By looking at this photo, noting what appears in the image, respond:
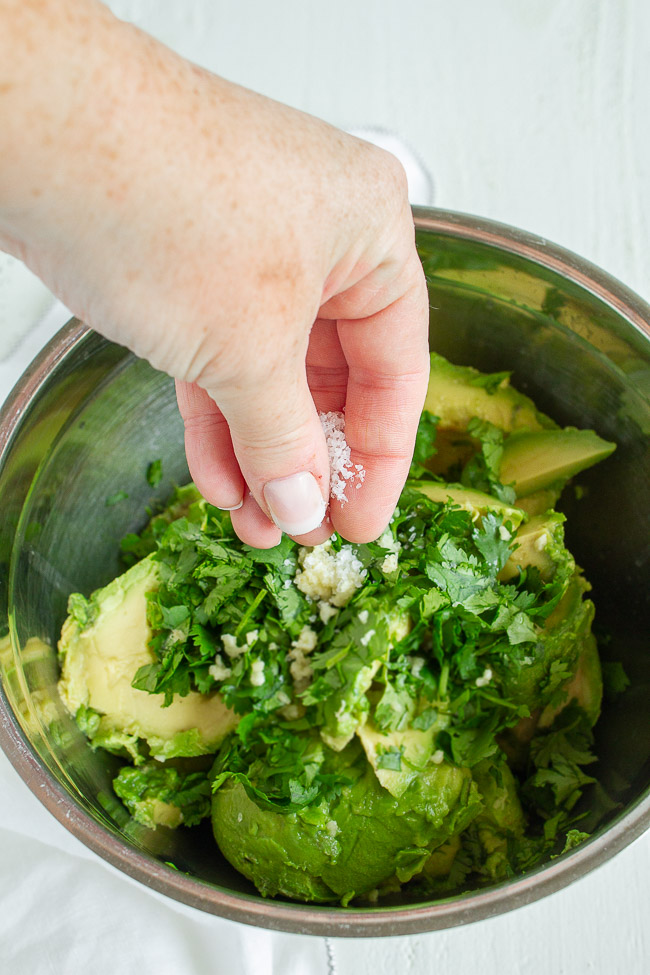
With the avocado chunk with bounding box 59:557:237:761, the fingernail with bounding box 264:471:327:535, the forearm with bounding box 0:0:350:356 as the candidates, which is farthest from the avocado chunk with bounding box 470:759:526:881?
the forearm with bounding box 0:0:350:356

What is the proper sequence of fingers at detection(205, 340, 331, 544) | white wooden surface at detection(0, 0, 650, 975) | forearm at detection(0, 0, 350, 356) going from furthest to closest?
white wooden surface at detection(0, 0, 650, 975) → fingers at detection(205, 340, 331, 544) → forearm at detection(0, 0, 350, 356)

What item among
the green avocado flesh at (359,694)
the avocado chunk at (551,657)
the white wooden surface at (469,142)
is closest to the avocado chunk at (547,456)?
the green avocado flesh at (359,694)

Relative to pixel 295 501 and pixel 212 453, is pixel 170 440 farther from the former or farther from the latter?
pixel 295 501

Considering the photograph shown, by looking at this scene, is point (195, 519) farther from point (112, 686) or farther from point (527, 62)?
Result: point (527, 62)

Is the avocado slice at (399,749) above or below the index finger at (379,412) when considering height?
below

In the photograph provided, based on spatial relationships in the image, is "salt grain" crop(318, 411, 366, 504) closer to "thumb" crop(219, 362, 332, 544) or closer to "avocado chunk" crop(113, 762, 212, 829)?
"thumb" crop(219, 362, 332, 544)

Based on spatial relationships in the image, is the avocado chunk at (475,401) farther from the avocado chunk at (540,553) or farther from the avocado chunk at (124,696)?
the avocado chunk at (124,696)

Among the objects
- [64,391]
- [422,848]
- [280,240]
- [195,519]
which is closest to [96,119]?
[280,240]

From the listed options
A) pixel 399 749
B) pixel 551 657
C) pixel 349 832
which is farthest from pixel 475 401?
pixel 349 832
